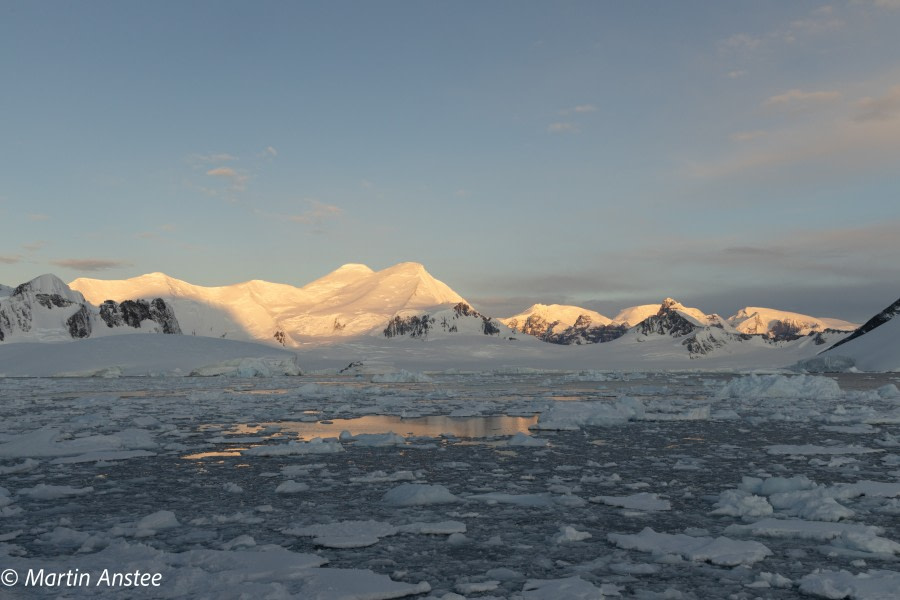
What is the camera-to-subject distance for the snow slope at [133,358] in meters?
71.2

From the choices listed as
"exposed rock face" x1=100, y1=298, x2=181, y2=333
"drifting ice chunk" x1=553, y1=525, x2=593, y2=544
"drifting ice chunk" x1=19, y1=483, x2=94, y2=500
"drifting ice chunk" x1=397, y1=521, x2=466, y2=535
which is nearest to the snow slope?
"exposed rock face" x1=100, y1=298, x2=181, y2=333

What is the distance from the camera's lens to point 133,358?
2894 inches

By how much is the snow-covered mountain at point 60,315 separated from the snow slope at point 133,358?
42.6 metres

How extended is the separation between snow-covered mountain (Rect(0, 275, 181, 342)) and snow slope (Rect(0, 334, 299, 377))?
42603 mm

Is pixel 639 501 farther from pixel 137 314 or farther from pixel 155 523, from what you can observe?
pixel 137 314

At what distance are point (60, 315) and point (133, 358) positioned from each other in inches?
2343

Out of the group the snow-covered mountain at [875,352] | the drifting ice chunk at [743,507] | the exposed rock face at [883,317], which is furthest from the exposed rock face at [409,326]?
the drifting ice chunk at [743,507]

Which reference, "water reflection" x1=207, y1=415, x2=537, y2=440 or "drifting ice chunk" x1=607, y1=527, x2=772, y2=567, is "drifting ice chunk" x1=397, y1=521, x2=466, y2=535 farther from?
"water reflection" x1=207, y1=415, x2=537, y2=440

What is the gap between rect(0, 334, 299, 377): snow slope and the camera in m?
71.2

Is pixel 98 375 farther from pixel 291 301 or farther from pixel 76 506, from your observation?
pixel 291 301

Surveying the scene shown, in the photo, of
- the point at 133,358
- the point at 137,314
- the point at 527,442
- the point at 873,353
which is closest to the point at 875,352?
the point at 873,353

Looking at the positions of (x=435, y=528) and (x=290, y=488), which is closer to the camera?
(x=435, y=528)

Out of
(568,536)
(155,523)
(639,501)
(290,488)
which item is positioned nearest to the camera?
(568,536)

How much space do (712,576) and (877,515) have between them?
314 cm
